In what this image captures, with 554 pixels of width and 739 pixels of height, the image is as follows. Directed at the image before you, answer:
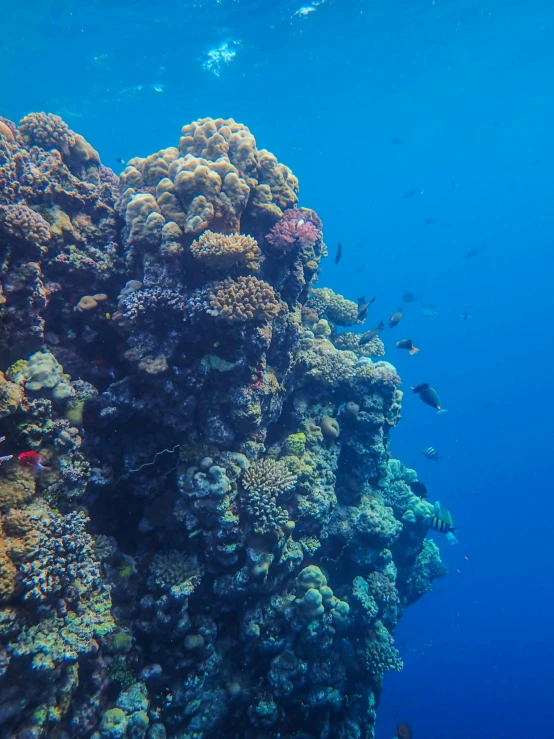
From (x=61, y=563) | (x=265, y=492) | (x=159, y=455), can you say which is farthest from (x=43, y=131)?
(x=265, y=492)

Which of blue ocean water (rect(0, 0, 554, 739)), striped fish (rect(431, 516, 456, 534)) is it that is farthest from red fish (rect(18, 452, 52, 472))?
blue ocean water (rect(0, 0, 554, 739))

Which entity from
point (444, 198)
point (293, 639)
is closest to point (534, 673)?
point (293, 639)

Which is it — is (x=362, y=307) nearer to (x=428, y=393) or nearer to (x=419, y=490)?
(x=428, y=393)

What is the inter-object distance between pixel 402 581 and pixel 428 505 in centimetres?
206

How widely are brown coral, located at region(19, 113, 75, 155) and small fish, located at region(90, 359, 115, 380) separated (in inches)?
147

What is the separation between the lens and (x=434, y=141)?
66438mm

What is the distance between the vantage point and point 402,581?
10.6 meters

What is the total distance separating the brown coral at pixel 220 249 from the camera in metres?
→ 5.13

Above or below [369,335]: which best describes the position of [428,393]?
below

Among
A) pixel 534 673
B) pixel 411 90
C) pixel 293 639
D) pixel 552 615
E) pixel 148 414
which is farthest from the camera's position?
pixel 552 615

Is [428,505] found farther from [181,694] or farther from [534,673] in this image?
[534,673]

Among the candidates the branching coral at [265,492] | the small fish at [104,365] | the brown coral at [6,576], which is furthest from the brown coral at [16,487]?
the branching coral at [265,492]

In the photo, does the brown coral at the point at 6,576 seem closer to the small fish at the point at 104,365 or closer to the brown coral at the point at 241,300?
the small fish at the point at 104,365

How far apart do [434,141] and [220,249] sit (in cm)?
7571
